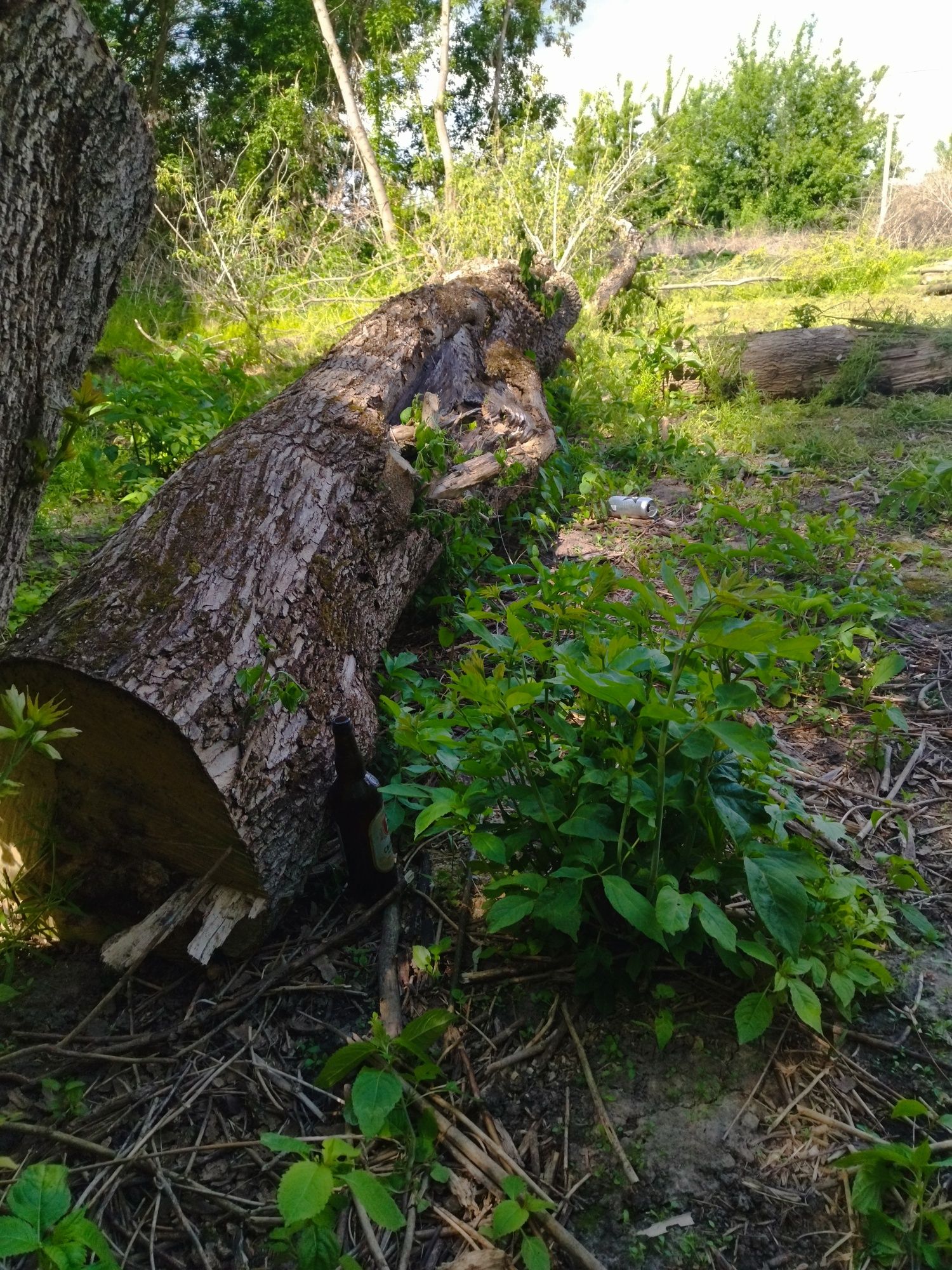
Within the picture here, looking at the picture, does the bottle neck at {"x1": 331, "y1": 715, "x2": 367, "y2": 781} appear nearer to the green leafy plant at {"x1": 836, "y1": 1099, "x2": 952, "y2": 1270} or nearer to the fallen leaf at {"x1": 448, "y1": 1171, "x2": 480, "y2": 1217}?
the fallen leaf at {"x1": 448, "y1": 1171, "x2": 480, "y2": 1217}

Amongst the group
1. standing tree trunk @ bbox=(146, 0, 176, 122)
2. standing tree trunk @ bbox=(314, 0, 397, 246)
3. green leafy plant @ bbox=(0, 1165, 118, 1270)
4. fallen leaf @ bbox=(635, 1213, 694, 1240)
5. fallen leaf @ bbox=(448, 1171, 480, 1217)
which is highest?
standing tree trunk @ bbox=(146, 0, 176, 122)

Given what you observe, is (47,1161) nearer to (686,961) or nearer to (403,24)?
(686,961)

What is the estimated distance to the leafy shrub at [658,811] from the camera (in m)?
1.30

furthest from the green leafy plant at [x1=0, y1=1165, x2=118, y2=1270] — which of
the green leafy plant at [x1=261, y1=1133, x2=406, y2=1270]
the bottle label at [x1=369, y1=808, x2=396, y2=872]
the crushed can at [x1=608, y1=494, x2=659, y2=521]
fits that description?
the crushed can at [x1=608, y1=494, x2=659, y2=521]

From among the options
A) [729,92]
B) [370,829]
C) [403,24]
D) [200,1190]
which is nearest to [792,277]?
[403,24]

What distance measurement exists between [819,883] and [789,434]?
446 cm

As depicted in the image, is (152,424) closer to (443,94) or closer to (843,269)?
(843,269)

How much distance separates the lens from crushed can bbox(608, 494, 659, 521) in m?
4.20

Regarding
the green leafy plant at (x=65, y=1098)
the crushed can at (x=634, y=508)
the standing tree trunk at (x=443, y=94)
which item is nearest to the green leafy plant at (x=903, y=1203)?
the green leafy plant at (x=65, y=1098)

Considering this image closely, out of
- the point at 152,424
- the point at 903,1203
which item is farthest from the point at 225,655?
the point at 152,424

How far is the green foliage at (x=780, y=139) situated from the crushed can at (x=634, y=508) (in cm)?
2032

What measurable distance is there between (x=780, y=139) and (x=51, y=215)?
1076 inches

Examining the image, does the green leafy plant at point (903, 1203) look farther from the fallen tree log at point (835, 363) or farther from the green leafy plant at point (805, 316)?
the green leafy plant at point (805, 316)

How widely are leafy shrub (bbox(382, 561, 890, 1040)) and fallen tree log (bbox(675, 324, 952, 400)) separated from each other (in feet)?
17.4
